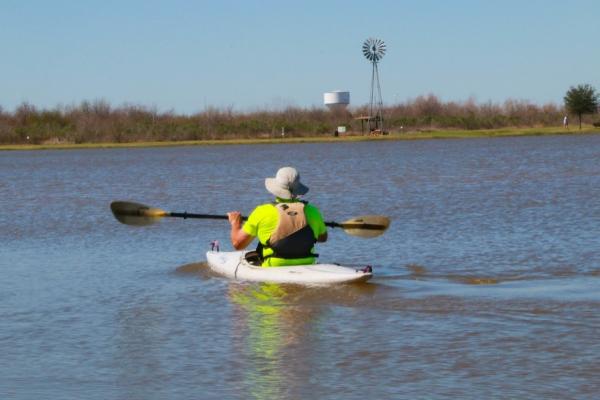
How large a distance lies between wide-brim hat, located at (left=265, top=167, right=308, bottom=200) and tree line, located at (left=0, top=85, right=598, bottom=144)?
84540mm

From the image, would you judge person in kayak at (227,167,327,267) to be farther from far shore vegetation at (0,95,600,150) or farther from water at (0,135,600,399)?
far shore vegetation at (0,95,600,150)

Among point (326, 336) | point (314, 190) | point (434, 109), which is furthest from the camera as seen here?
point (434, 109)

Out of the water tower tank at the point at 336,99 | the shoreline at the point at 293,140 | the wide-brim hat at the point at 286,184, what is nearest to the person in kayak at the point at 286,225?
the wide-brim hat at the point at 286,184

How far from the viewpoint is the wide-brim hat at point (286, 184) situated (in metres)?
13.8

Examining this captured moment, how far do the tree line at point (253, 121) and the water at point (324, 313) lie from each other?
240ft

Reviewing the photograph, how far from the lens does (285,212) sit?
13828 millimetres

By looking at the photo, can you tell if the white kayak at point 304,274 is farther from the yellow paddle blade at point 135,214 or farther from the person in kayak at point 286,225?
the yellow paddle blade at point 135,214

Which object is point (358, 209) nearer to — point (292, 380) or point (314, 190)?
point (314, 190)

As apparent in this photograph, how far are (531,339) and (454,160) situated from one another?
39.1 metres

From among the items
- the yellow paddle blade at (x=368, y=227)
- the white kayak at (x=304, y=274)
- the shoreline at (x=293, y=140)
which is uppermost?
the yellow paddle blade at (x=368, y=227)

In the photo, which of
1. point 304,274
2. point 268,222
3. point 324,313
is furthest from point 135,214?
point 324,313

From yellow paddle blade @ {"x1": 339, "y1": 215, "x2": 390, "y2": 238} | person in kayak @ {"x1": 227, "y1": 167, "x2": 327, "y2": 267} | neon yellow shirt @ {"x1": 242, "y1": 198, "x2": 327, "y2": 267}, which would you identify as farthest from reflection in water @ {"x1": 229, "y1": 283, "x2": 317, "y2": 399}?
yellow paddle blade @ {"x1": 339, "y1": 215, "x2": 390, "y2": 238}

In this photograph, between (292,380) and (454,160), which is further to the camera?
(454,160)

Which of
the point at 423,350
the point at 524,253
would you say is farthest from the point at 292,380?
the point at 524,253
